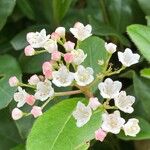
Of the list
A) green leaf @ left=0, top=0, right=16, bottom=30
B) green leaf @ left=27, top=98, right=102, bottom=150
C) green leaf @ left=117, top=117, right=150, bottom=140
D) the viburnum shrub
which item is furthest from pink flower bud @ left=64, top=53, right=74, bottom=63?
green leaf @ left=0, top=0, right=16, bottom=30

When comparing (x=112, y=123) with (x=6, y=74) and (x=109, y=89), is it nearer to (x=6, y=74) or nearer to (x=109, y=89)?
(x=109, y=89)

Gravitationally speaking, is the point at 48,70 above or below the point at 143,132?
above

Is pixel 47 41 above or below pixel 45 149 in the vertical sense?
above

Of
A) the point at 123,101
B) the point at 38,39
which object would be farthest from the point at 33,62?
the point at 123,101

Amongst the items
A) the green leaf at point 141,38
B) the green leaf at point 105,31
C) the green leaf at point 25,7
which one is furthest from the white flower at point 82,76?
the green leaf at point 25,7

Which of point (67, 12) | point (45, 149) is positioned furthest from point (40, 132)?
point (67, 12)

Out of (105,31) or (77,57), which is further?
(105,31)

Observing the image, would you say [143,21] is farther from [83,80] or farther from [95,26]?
[83,80]
